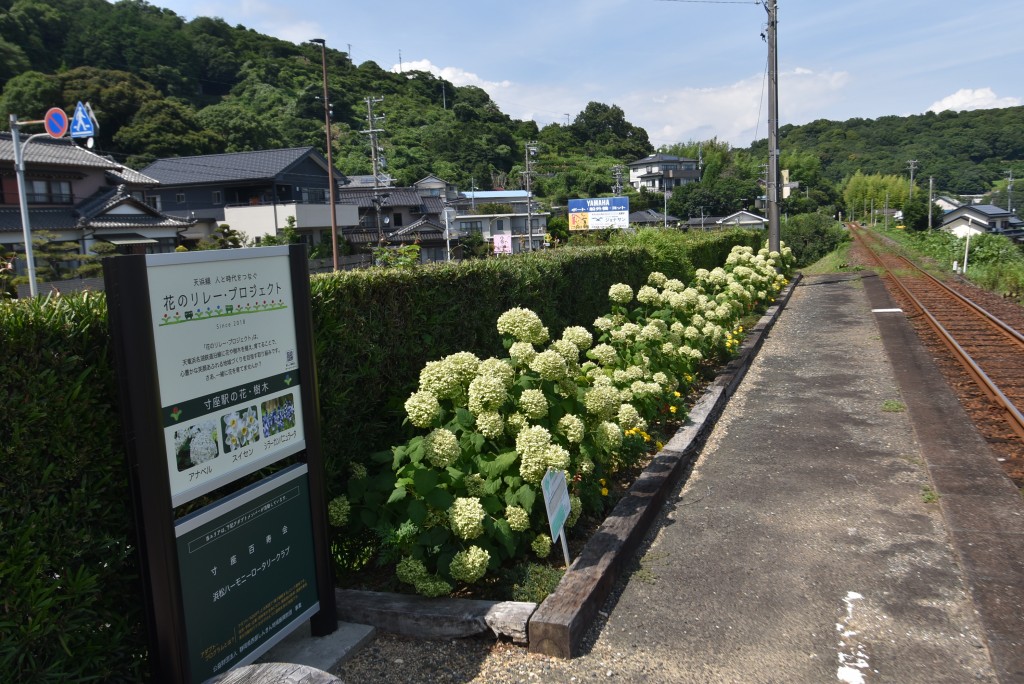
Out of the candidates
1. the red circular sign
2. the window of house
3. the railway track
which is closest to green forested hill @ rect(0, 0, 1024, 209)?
the window of house

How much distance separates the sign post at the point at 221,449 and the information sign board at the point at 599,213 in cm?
3995

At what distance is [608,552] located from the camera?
4098 mm

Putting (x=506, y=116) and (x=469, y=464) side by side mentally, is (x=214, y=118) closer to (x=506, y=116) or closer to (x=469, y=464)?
(x=506, y=116)

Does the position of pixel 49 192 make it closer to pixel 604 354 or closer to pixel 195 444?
pixel 604 354

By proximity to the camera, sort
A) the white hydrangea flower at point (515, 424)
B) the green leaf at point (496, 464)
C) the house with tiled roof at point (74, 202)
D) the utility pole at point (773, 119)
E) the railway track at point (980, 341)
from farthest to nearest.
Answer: the house with tiled roof at point (74, 202) < the utility pole at point (773, 119) < the railway track at point (980, 341) < the white hydrangea flower at point (515, 424) < the green leaf at point (496, 464)

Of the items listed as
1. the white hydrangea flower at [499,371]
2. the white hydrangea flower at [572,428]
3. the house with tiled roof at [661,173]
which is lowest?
the white hydrangea flower at [572,428]

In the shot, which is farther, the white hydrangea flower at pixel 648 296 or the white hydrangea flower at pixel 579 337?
the white hydrangea flower at pixel 648 296

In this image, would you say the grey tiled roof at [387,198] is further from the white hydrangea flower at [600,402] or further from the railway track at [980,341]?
the white hydrangea flower at [600,402]

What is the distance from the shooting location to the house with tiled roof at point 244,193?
4006 cm

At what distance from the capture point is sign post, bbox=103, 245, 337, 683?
259cm

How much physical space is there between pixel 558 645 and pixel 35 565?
80.7 inches

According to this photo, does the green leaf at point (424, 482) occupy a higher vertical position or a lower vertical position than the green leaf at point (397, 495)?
higher

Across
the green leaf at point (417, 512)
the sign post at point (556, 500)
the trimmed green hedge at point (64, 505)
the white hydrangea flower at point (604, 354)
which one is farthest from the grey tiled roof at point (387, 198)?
the trimmed green hedge at point (64, 505)

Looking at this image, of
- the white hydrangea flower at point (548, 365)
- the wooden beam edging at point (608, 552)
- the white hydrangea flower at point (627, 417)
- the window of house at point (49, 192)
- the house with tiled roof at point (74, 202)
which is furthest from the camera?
the window of house at point (49, 192)
